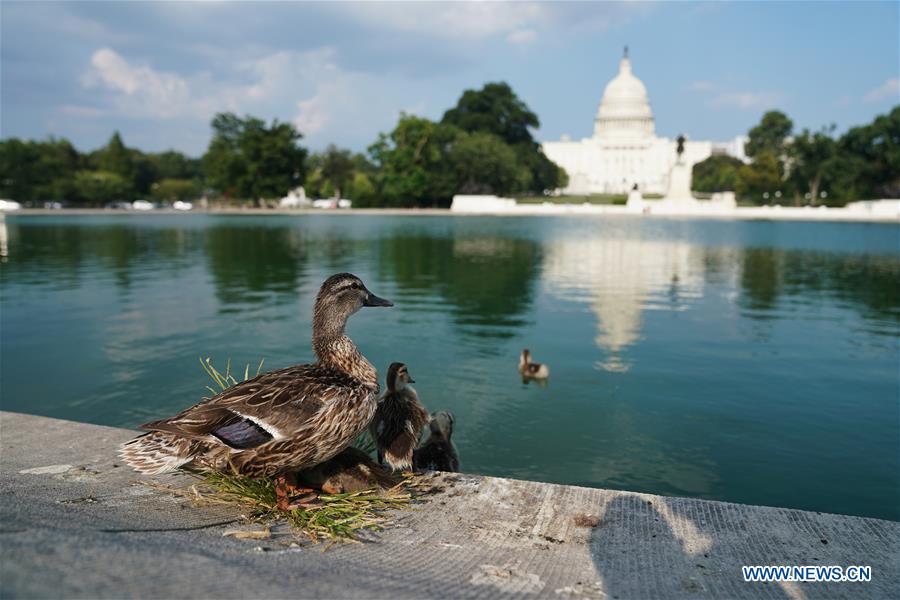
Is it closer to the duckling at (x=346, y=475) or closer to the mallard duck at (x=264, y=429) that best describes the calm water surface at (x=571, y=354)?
the duckling at (x=346, y=475)

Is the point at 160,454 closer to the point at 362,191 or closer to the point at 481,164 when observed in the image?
the point at 481,164

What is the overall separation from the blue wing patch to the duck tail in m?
0.25

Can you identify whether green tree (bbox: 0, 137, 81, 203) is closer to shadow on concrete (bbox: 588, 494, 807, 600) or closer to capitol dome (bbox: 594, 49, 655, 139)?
shadow on concrete (bbox: 588, 494, 807, 600)

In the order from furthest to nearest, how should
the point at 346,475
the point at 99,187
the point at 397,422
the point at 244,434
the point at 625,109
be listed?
1. the point at 625,109
2. the point at 99,187
3. the point at 397,422
4. the point at 346,475
5. the point at 244,434

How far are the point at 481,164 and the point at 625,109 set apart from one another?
83495mm

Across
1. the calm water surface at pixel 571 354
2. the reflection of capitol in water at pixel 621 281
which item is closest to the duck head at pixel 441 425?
the calm water surface at pixel 571 354

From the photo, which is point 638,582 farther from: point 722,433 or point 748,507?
point 722,433

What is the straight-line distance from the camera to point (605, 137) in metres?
162

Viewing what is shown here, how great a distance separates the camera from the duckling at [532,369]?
10614mm

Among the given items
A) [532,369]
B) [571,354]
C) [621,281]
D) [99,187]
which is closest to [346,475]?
[532,369]

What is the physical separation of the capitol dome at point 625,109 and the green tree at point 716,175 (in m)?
17.4

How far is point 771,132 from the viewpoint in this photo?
109875 millimetres

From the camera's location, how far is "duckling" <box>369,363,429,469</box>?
5.35 metres

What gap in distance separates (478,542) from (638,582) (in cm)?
93
